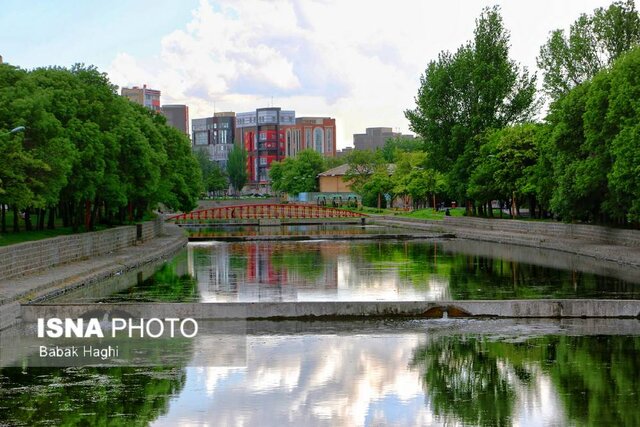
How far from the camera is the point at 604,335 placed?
28422 mm

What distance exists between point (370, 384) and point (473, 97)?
64.3m

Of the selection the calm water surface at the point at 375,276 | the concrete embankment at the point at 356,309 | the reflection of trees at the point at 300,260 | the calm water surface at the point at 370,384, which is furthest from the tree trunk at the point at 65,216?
the calm water surface at the point at 370,384

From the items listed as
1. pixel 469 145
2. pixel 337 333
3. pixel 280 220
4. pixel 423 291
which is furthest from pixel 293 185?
pixel 337 333

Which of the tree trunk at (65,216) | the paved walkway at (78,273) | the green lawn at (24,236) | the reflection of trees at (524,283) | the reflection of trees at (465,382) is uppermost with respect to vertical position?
the tree trunk at (65,216)

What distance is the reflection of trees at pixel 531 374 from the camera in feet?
65.3

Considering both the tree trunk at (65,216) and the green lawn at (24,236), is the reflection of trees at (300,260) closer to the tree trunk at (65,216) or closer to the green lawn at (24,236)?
the green lawn at (24,236)

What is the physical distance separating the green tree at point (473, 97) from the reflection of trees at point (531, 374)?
5653 centimetres

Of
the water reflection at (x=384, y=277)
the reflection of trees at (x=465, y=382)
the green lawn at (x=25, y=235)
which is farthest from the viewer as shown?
the green lawn at (x=25, y=235)

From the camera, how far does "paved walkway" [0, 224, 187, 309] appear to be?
115 feet

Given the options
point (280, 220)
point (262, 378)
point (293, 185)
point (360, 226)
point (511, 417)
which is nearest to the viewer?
point (511, 417)

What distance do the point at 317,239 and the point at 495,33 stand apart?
73.5ft

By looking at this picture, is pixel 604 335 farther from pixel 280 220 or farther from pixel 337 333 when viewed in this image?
pixel 280 220

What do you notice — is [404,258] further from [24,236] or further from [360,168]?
[360,168]

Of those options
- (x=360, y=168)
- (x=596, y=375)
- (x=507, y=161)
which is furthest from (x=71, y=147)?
(x=360, y=168)
